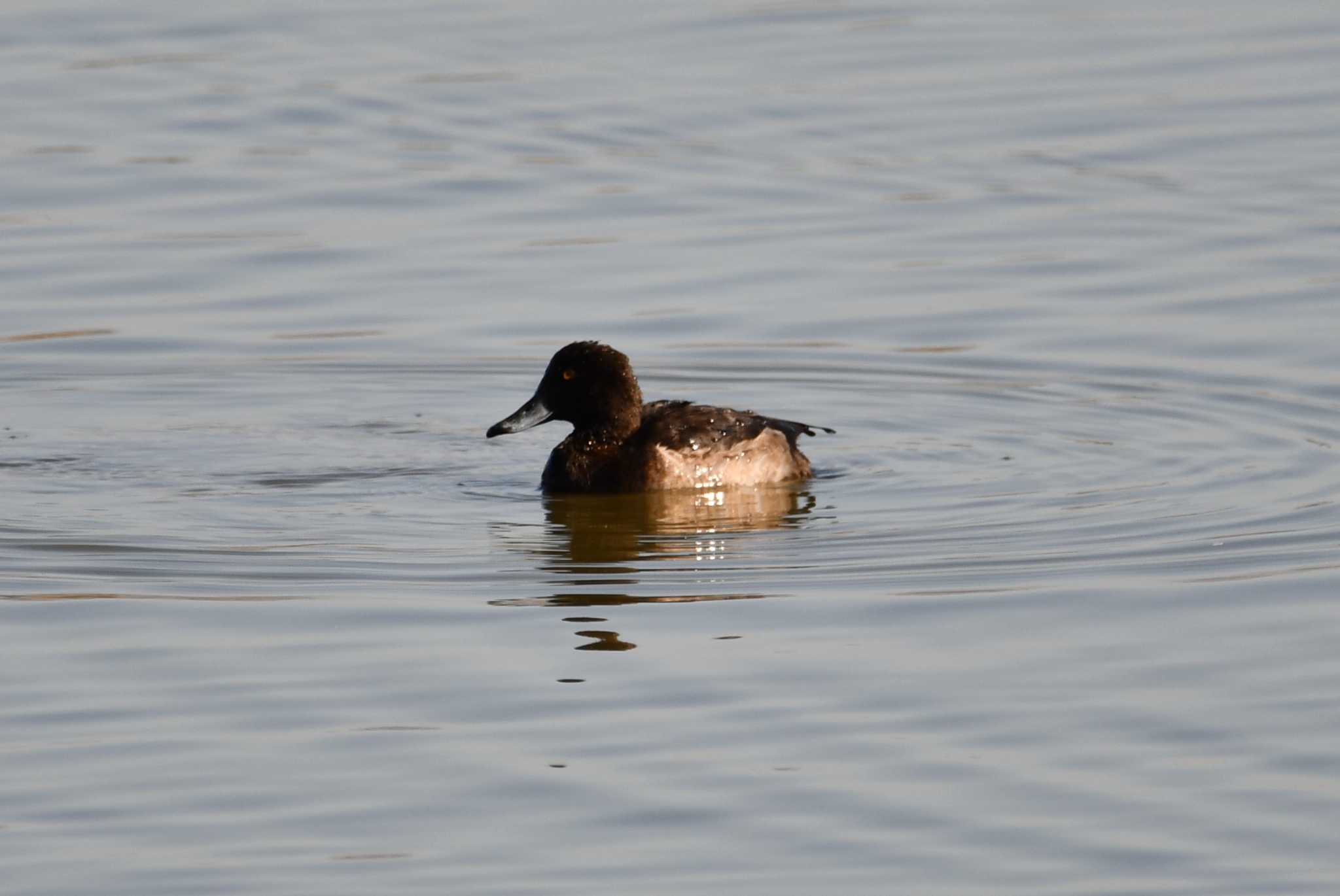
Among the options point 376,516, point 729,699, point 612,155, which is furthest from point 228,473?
point 612,155

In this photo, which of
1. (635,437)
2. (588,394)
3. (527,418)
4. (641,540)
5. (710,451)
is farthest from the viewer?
(527,418)

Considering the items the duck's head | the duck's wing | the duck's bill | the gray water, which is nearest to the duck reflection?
the gray water

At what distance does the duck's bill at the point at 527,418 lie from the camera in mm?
12867

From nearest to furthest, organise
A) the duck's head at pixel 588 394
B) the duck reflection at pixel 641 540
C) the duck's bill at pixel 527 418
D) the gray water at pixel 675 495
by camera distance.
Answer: the gray water at pixel 675 495 < the duck reflection at pixel 641 540 < the duck's head at pixel 588 394 < the duck's bill at pixel 527 418

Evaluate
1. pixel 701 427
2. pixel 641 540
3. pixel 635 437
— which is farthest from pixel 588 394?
pixel 641 540

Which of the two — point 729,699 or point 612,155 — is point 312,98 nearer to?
point 612,155

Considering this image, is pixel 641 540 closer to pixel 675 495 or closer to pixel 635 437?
pixel 675 495

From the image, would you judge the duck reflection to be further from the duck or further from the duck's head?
the duck's head

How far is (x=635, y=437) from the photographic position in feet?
41.4

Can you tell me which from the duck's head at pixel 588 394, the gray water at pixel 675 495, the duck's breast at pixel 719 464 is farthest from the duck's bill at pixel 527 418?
the duck's breast at pixel 719 464

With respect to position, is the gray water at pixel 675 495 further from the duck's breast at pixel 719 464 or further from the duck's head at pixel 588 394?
the duck's head at pixel 588 394

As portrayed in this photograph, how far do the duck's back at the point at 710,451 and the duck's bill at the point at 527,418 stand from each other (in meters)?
0.63

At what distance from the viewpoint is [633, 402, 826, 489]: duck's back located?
1245 cm

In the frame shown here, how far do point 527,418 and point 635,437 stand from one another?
26.4 inches
